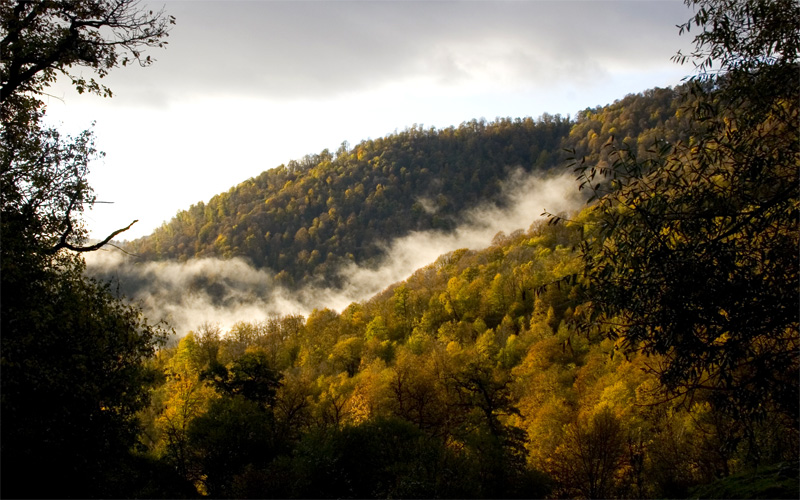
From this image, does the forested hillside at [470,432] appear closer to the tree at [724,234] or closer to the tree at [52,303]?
the tree at [724,234]

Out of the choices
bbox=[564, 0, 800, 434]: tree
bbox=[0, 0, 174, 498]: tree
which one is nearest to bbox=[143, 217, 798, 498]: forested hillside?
bbox=[564, 0, 800, 434]: tree

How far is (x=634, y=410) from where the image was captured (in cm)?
3769

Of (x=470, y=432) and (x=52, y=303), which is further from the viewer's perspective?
(x=470, y=432)

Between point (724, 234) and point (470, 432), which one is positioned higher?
point (724, 234)

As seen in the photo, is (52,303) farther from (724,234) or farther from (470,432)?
(470,432)

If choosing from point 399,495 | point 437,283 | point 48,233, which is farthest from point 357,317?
point 48,233

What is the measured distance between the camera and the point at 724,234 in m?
7.60

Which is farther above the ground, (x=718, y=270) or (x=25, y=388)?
(x=718, y=270)

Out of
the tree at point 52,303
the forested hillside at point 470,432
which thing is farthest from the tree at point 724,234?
the tree at point 52,303

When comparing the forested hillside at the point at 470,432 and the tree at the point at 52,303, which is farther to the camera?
the forested hillside at the point at 470,432

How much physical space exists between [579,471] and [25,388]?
28059 millimetres

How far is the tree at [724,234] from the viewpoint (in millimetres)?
7598

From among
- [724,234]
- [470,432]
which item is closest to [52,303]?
[724,234]

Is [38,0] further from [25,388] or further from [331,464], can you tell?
[331,464]
